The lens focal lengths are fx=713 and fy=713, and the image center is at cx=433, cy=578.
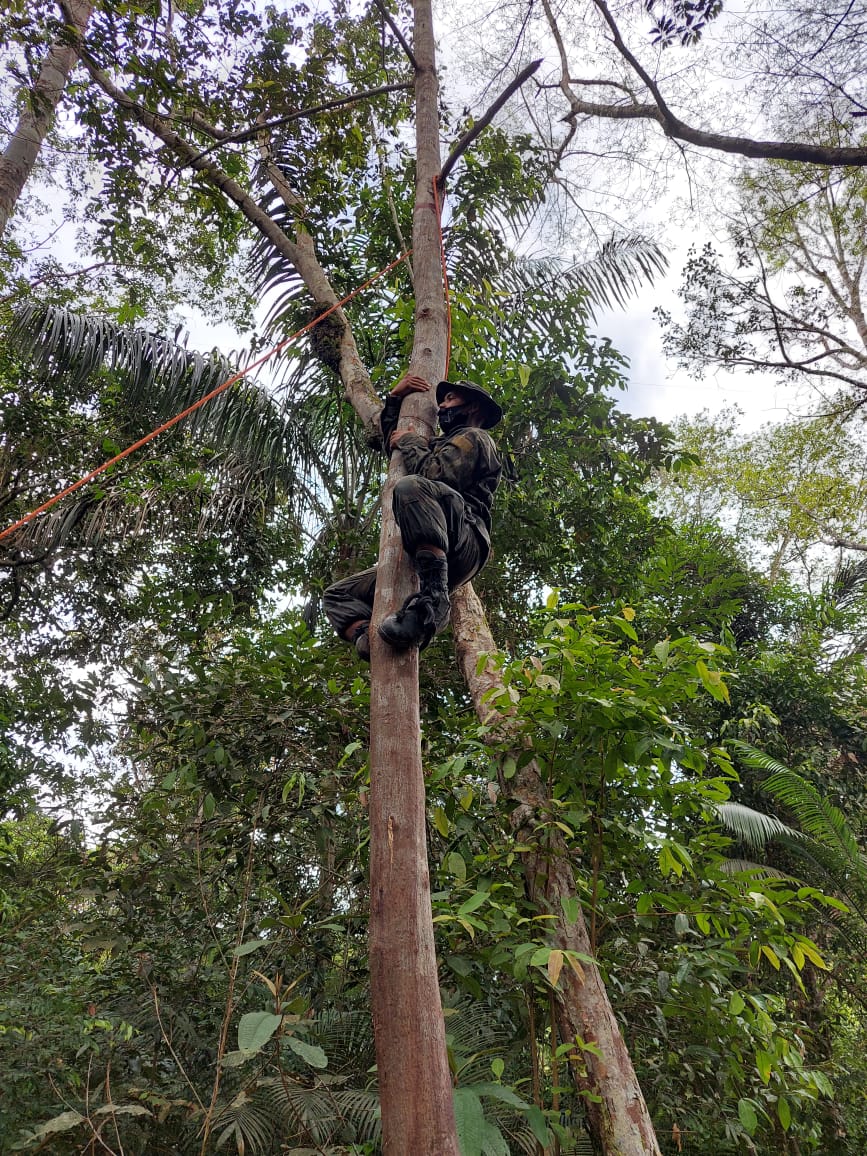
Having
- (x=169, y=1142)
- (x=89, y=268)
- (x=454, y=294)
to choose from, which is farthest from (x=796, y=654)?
(x=89, y=268)

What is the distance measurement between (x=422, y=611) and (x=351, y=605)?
98cm

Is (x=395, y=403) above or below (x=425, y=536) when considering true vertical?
above

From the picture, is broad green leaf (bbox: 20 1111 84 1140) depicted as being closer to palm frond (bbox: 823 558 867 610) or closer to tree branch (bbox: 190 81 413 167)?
tree branch (bbox: 190 81 413 167)

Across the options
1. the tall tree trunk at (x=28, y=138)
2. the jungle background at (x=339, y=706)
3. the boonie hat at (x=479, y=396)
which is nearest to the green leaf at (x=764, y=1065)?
the jungle background at (x=339, y=706)

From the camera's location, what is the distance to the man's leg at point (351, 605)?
3027mm

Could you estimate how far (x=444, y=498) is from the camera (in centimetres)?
265

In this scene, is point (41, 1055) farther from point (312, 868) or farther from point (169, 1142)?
point (312, 868)

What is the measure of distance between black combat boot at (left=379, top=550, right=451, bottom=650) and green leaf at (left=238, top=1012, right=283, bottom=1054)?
953mm

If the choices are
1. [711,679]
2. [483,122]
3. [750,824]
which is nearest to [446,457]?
[711,679]

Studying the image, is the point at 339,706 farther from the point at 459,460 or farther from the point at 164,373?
the point at 164,373

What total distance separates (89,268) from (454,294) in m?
6.34

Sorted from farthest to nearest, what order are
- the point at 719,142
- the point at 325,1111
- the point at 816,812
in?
the point at 816,812
the point at 719,142
the point at 325,1111

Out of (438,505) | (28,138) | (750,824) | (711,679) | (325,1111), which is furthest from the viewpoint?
(28,138)

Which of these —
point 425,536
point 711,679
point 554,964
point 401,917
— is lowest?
point 554,964
